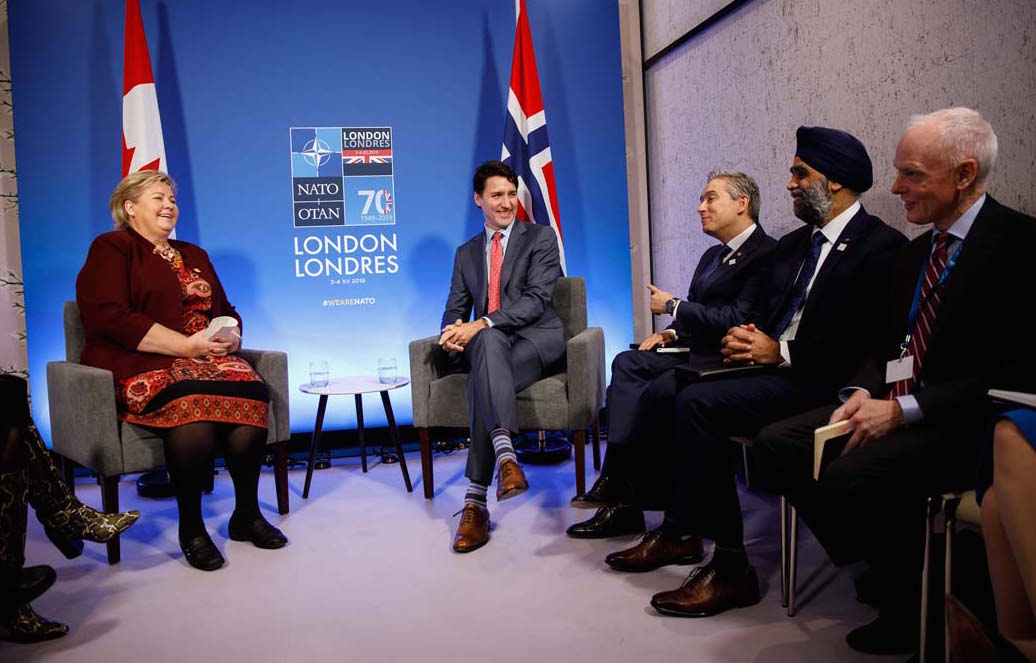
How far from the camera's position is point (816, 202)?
2520 millimetres

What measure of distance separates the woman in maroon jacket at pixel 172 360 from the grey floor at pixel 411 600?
259 mm

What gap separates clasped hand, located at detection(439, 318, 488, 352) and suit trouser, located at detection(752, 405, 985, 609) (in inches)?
64.4

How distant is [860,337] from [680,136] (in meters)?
2.36

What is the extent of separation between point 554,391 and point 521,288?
21.4 inches

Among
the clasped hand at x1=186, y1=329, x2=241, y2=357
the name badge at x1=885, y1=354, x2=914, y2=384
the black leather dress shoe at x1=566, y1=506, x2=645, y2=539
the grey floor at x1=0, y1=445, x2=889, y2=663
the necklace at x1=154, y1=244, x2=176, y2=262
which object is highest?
the necklace at x1=154, y1=244, x2=176, y2=262

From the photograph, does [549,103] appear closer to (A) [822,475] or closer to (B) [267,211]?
(B) [267,211]

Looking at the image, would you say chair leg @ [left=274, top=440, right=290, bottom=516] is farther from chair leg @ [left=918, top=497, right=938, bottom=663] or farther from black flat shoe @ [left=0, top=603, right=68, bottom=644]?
chair leg @ [left=918, top=497, right=938, bottom=663]

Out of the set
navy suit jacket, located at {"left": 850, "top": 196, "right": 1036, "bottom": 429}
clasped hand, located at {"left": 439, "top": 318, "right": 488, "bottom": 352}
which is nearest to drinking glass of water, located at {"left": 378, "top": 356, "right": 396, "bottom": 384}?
clasped hand, located at {"left": 439, "top": 318, "right": 488, "bottom": 352}

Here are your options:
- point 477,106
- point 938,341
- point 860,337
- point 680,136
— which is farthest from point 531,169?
point 938,341

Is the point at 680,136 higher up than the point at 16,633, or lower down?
higher up

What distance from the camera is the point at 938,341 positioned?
193cm

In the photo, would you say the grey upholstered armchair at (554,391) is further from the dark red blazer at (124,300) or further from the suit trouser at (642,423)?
the dark red blazer at (124,300)

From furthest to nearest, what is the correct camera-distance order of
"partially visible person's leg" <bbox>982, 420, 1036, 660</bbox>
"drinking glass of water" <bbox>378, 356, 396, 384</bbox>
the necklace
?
"drinking glass of water" <bbox>378, 356, 396, 384</bbox> → the necklace → "partially visible person's leg" <bbox>982, 420, 1036, 660</bbox>

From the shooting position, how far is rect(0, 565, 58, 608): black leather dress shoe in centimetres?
217
